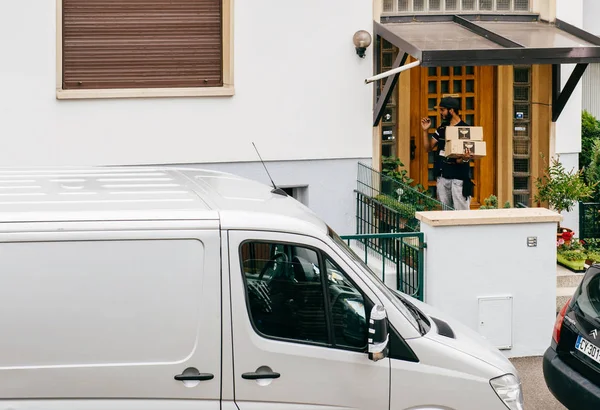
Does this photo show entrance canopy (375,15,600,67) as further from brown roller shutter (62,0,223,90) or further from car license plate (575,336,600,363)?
car license plate (575,336,600,363)

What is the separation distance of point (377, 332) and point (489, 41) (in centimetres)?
777

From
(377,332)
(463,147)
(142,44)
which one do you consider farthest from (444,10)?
(377,332)

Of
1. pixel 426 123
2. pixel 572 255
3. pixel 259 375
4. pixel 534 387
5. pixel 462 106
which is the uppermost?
pixel 462 106

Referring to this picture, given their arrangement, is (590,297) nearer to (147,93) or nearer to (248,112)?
(248,112)

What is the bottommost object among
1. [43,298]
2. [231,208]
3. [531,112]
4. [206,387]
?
[206,387]

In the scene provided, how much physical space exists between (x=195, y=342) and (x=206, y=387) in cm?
25

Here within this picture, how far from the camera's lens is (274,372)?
18.8 feet

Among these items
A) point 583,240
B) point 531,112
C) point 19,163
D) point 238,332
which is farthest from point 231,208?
point 531,112

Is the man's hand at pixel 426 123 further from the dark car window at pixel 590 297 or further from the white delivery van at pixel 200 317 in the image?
the white delivery van at pixel 200 317

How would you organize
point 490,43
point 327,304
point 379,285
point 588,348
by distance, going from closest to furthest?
point 327,304 → point 379,285 → point 588,348 → point 490,43

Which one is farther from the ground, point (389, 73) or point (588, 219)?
point (389, 73)

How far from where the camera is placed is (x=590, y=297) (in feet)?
26.9

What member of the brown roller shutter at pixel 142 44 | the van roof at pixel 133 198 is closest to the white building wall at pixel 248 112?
the brown roller shutter at pixel 142 44

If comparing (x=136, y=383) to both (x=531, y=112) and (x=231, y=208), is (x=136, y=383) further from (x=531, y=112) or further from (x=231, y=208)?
(x=531, y=112)
